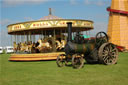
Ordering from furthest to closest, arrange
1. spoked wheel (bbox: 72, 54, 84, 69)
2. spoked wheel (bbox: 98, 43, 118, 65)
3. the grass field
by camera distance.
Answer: spoked wheel (bbox: 98, 43, 118, 65), spoked wheel (bbox: 72, 54, 84, 69), the grass field

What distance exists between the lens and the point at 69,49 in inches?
439

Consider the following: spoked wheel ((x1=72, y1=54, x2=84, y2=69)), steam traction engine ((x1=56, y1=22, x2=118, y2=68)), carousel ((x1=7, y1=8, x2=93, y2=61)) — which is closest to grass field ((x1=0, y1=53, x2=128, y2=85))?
spoked wheel ((x1=72, y1=54, x2=84, y2=69))

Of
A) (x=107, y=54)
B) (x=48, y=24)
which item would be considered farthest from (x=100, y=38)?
(x=48, y=24)

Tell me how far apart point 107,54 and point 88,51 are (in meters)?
1.20

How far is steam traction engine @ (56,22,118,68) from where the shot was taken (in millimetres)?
11156

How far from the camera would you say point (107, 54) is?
11812 millimetres

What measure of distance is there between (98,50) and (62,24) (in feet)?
22.8

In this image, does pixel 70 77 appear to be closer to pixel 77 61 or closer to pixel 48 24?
pixel 77 61

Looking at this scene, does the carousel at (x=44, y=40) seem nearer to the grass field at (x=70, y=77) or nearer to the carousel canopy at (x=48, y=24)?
the carousel canopy at (x=48, y=24)

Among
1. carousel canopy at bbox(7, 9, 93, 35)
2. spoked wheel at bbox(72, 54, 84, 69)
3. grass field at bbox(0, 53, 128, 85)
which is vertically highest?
carousel canopy at bbox(7, 9, 93, 35)

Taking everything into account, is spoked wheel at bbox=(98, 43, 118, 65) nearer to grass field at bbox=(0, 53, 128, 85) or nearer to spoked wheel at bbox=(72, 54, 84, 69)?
spoked wheel at bbox=(72, 54, 84, 69)

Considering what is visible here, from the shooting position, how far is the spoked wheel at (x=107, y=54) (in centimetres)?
1151

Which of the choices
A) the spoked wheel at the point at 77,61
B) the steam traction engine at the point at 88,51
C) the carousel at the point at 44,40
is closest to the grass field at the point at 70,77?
the spoked wheel at the point at 77,61

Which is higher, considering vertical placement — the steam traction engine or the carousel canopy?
the carousel canopy
